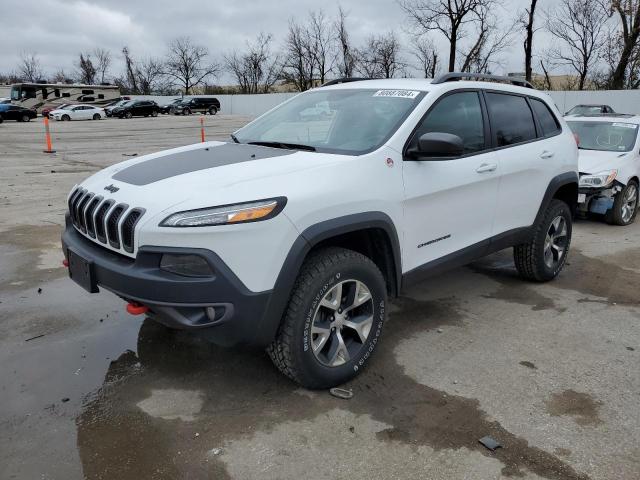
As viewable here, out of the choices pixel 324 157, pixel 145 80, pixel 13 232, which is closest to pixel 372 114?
pixel 324 157

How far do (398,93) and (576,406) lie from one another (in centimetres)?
232

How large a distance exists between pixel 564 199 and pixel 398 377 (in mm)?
2971

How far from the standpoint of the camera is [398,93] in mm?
3891

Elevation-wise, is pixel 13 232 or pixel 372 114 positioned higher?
pixel 372 114

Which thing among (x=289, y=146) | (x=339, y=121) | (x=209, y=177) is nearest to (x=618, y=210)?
(x=339, y=121)

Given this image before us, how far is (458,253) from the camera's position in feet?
Result: 13.3

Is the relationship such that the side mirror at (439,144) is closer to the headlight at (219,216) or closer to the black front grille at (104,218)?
the headlight at (219,216)

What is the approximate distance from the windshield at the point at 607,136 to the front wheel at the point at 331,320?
6.77 metres

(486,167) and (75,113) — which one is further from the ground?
(75,113)

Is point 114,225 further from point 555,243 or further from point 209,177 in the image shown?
point 555,243

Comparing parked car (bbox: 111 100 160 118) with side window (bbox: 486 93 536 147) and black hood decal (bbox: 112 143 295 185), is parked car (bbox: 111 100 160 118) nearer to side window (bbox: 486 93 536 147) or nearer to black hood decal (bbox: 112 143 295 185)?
side window (bbox: 486 93 536 147)

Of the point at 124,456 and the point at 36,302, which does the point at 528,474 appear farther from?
the point at 36,302

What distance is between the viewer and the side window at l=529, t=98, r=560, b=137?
16.4 ft

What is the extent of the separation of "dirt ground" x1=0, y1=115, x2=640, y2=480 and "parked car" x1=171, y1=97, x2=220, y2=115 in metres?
50.5
